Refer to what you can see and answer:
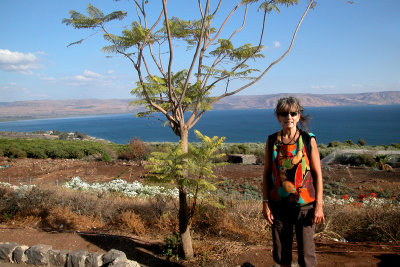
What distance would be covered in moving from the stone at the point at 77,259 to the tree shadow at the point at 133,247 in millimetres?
609

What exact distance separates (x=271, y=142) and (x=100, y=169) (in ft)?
39.3

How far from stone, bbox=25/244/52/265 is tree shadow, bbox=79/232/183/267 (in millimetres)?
759

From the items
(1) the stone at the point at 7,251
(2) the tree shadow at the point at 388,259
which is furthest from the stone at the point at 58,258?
(2) the tree shadow at the point at 388,259

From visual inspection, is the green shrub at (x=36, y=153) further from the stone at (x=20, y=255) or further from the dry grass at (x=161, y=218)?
the stone at (x=20, y=255)

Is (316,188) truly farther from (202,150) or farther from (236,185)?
(236,185)

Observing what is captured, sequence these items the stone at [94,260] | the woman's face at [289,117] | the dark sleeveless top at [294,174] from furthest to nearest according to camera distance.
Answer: the stone at [94,260] < the woman's face at [289,117] < the dark sleeveless top at [294,174]

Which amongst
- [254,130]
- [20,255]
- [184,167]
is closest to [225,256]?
[184,167]

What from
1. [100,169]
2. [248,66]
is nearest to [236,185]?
[100,169]

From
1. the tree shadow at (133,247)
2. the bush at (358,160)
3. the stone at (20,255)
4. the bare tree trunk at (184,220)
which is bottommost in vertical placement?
the bush at (358,160)

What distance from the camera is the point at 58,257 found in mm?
4086

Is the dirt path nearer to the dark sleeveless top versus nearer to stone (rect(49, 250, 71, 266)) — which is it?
stone (rect(49, 250, 71, 266))

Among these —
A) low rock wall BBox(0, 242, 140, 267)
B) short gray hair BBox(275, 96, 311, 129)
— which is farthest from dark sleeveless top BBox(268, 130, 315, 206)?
low rock wall BBox(0, 242, 140, 267)

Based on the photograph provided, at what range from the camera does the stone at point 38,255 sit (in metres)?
4.14

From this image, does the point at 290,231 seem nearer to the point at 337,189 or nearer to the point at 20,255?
the point at 20,255
